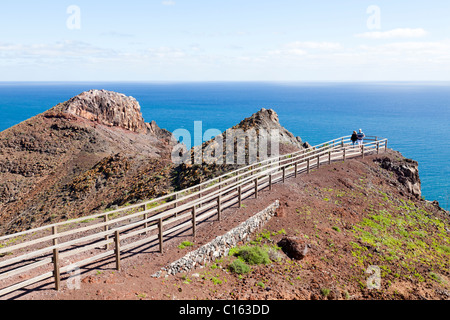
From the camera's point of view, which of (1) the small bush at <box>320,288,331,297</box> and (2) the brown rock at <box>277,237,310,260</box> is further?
(2) the brown rock at <box>277,237,310,260</box>

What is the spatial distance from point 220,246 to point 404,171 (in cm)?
2019

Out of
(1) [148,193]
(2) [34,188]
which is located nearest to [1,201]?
(2) [34,188]

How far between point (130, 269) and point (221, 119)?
14209cm

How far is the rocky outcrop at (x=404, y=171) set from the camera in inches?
1041

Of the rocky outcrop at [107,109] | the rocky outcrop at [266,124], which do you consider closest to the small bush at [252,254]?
the rocky outcrop at [266,124]

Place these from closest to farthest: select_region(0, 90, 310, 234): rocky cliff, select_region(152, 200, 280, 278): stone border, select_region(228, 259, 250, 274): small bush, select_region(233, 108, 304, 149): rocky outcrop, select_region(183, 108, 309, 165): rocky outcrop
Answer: select_region(152, 200, 280, 278): stone border → select_region(228, 259, 250, 274): small bush → select_region(183, 108, 309, 165): rocky outcrop → select_region(0, 90, 310, 234): rocky cliff → select_region(233, 108, 304, 149): rocky outcrop

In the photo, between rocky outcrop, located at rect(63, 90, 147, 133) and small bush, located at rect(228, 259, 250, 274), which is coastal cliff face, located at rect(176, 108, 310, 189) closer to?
small bush, located at rect(228, 259, 250, 274)

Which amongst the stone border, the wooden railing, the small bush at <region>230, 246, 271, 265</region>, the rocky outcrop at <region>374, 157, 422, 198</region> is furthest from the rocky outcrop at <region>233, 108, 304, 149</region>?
the small bush at <region>230, 246, 271, 265</region>

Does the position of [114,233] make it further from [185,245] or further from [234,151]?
[234,151]

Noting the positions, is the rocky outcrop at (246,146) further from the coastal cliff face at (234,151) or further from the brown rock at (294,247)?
the brown rock at (294,247)

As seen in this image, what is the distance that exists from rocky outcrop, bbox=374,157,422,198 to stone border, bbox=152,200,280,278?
15.1 metres

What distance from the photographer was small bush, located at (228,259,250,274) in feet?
37.2

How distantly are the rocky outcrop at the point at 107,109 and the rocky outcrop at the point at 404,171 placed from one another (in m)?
41.9

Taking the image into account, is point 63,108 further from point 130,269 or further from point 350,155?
point 130,269
